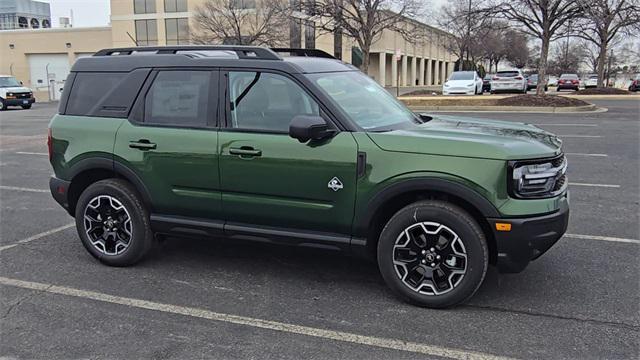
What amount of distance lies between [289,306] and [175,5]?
60165 millimetres

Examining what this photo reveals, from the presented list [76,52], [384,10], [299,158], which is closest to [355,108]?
[299,158]

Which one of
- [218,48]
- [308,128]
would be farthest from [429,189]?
[218,48]

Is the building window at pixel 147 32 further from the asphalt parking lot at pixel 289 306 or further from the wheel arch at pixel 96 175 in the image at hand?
the wheel arch at pixel 96 175

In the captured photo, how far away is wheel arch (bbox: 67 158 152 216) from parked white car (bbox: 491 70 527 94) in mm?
28641

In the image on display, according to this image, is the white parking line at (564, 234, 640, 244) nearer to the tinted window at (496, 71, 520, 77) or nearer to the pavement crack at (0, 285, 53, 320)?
the pavement crack at (0, 285, 53, 320)

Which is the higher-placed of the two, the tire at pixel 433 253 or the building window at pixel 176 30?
the building window at pixel 176 30

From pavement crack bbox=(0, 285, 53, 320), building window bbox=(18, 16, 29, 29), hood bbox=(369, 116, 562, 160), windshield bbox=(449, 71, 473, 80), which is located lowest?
pavement crack bbox=(0, 285, 53, 320)

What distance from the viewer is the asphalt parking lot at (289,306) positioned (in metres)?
3.48

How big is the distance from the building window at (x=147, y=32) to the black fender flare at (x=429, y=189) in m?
61.3

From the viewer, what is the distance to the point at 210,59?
4613 mm

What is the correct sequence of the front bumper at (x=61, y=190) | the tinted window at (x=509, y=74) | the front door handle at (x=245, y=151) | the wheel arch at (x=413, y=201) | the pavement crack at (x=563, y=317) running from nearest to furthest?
the pavement crack at (x=563, y=317) → the wheel arch at (x=413, y=201) → the front door handle at (x=245, y=151) → the front bumper at (x=61, y=190) → the tinted window at (x=509, y=74)

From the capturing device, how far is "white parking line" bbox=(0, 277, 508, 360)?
342 cm

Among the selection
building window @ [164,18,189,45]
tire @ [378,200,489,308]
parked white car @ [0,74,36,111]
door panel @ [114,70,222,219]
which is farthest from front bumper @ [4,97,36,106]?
tire @ [378,200,489,308]

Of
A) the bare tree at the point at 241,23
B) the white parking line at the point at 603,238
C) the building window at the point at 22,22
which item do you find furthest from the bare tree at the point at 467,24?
the building window at the point at 22,22
